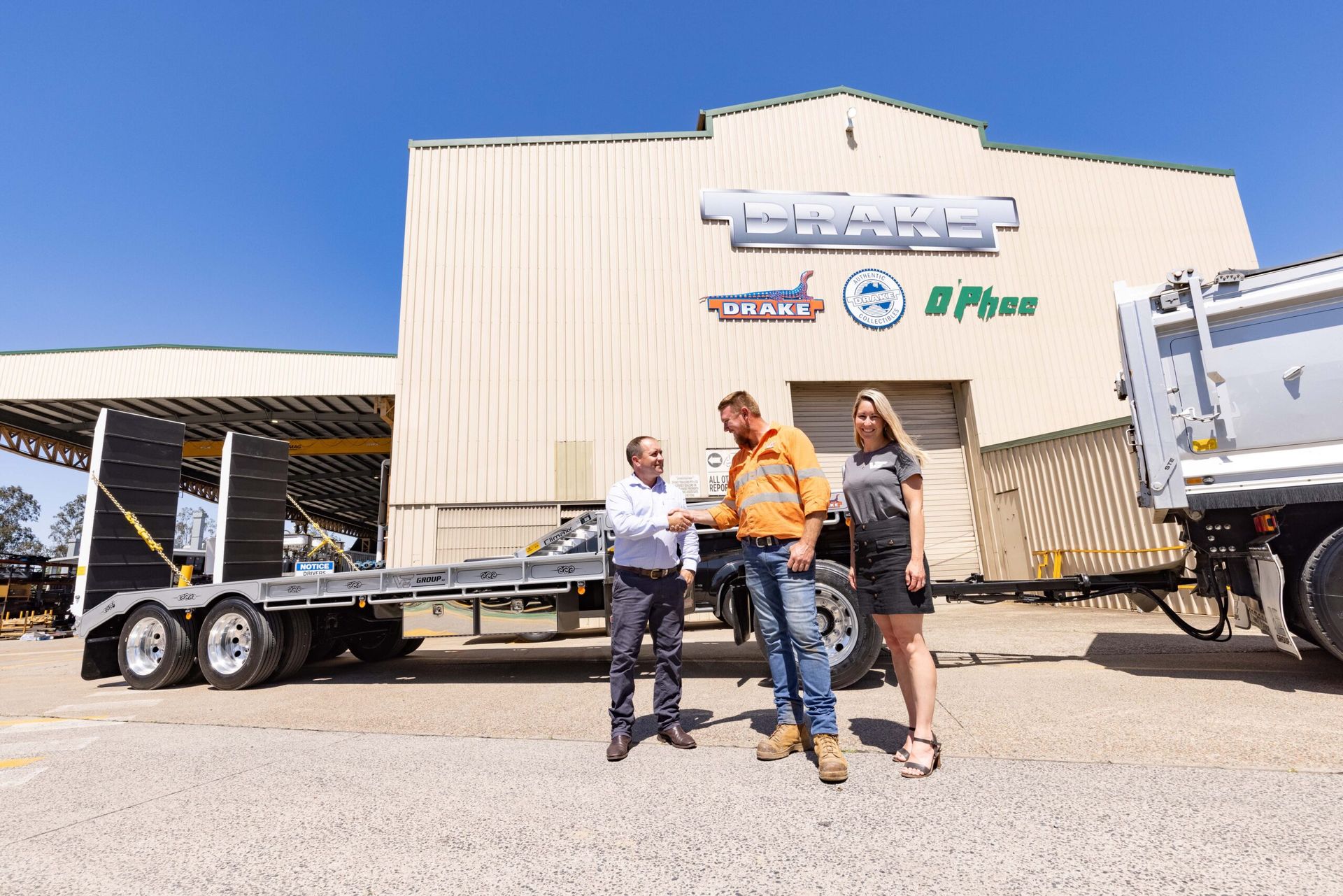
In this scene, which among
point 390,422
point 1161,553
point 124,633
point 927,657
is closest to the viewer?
point 927,657

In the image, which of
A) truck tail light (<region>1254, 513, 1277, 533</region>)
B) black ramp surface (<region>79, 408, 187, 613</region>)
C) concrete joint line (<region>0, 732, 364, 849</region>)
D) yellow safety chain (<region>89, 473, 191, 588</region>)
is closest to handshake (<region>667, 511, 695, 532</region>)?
concrete joint line (<region>0, 732, 364, 849</region>)

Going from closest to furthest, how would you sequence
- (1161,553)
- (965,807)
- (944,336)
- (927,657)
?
(965,807), (927,657), (1161,553), (944,336)

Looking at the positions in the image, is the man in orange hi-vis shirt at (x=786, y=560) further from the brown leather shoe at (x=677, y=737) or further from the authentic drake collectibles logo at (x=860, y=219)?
the authentic drake collectibles logo at (x=860, y=219)

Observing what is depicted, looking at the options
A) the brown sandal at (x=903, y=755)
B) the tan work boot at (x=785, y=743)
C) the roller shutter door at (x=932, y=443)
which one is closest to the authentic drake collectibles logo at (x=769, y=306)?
the roller shutter door at (x=932, y=443)

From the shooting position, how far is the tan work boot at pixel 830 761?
2541 mm

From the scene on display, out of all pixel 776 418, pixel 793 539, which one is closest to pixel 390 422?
pixel 776 418

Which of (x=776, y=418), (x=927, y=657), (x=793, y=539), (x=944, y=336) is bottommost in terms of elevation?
(x=927, y=657)

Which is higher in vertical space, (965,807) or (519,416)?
(519,416)

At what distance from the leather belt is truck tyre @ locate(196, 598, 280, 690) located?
4.13 meters

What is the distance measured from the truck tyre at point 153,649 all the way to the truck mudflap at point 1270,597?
28.5ft

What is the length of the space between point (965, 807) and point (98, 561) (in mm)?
7981

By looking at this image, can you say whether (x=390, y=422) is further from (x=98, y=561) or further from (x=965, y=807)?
(x=965, y=807)

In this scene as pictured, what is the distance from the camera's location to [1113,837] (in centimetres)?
194

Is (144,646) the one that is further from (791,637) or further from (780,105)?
(780,105)
